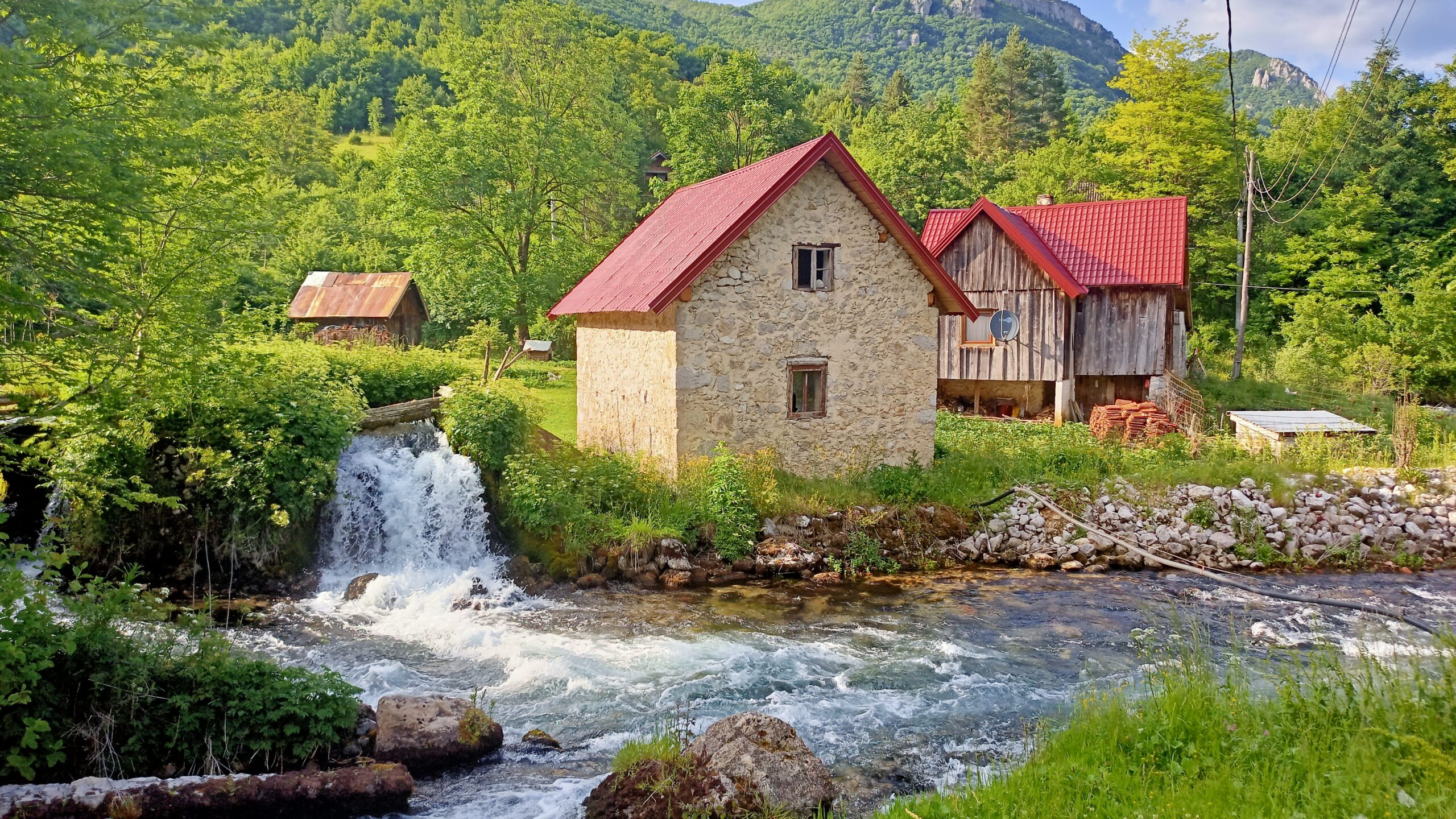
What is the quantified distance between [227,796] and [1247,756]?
24.8 feet

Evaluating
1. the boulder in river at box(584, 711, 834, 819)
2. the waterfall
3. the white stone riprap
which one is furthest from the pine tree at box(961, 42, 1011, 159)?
the boulder in river at box(584, 711, 834, 819)

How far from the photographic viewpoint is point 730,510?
14.7 m

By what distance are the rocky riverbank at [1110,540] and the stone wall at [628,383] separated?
2.30 m

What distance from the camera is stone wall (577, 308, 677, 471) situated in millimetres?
15438

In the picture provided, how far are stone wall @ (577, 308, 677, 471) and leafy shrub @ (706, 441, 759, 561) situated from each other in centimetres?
94

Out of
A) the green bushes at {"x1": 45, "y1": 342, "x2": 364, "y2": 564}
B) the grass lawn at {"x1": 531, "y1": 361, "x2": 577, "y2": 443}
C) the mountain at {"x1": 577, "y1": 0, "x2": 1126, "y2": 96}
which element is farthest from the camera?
the mountain at {"x1": 577, "y1": 0, "x2": 1126, "y2": 96}

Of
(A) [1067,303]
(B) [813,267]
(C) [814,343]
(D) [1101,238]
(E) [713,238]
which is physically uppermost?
(D) [1101,238]

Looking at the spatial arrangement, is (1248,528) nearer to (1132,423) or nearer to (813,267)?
(1132,423)

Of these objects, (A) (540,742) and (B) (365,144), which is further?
(B) (365,144)

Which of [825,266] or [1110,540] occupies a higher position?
[825,266]

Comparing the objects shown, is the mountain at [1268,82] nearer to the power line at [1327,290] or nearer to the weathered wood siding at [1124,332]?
the power line at [1327,290]

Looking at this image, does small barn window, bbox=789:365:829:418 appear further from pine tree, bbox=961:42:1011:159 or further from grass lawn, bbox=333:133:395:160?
grass lawn, bbox=333:133:395:160

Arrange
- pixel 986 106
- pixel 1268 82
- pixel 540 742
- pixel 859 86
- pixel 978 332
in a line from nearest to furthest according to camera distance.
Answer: pixel 540 742 → pixel 978 332 → pixel 986 106 → pixel 859 86 → pixel 1268 82

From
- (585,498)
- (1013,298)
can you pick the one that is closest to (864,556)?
(585,498)
